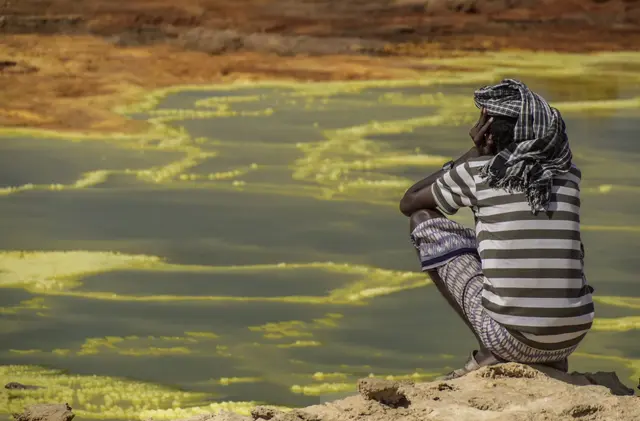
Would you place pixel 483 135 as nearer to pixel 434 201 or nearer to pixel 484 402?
pixel 434 201

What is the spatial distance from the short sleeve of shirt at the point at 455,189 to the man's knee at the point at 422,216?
0.27ft

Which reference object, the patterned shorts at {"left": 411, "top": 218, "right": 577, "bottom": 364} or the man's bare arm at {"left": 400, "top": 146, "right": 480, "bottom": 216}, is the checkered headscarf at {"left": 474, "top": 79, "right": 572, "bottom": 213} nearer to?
the man's bare arm at {"left": 400, "top": 146, "right": 480, "bottom": 216}

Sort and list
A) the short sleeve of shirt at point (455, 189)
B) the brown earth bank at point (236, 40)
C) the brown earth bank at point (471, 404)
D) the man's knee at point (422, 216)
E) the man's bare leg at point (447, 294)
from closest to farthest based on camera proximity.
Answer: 1. the brown earth bank at point (471, 404)
2. the short sleeve of shirt at point (455, 189)
3. the man's bare leg at point (447, 294)
4. the man's knee at point (422, 216)
5. the brown earth bank at point (236, 40)

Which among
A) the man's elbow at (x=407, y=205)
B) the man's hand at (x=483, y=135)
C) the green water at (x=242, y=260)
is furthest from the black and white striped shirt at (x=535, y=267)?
the green water at (x=242, y=260)

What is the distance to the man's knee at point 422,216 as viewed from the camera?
3.50 meters

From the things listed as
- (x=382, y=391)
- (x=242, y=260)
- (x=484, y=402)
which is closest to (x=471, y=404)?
(x=484, y=402)

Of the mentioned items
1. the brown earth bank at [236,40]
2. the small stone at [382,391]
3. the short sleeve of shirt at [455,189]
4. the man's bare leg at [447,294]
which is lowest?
the small stone at [382,391]

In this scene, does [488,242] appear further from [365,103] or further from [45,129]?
[365,103]

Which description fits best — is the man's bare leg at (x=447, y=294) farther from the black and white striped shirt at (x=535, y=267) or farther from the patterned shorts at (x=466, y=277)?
the black and white striped shirt at (x=535, y=267)

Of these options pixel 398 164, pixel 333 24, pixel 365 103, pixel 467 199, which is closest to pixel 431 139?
pixel 398 164

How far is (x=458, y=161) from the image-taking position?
3.40 meters

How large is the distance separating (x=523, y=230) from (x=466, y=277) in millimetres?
282

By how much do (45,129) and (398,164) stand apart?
2.76 m

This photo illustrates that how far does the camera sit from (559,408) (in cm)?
301
